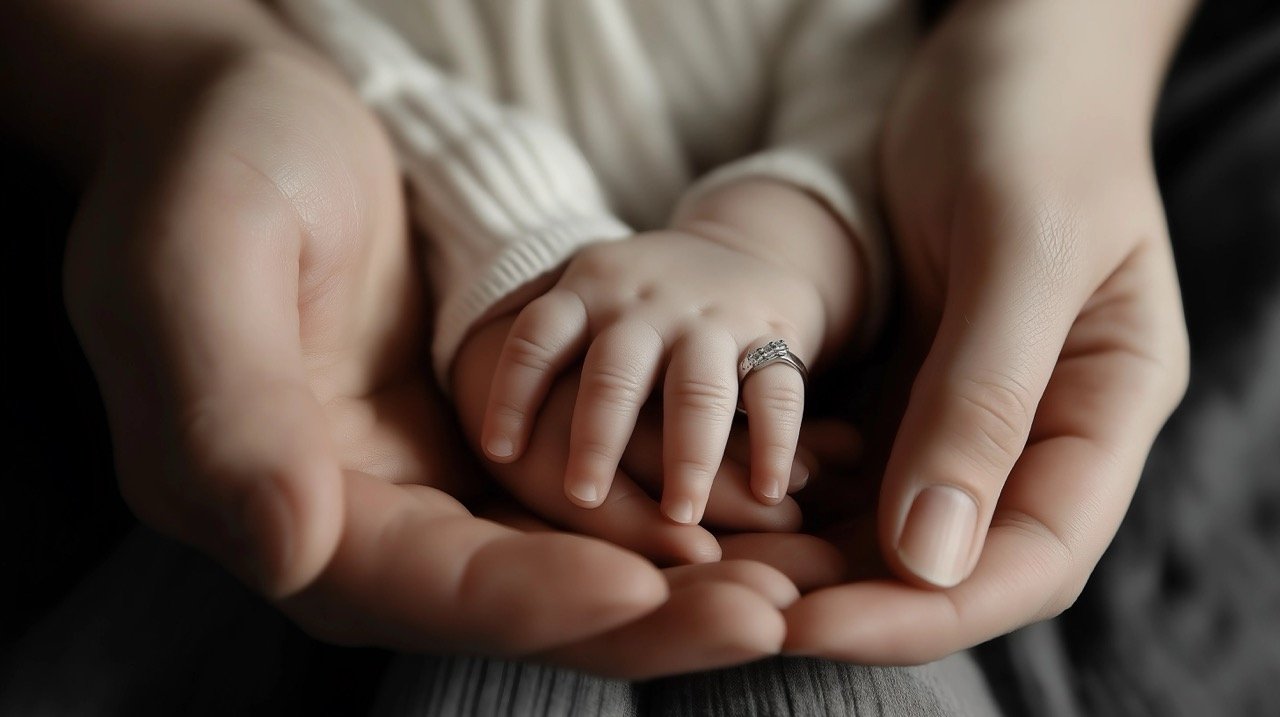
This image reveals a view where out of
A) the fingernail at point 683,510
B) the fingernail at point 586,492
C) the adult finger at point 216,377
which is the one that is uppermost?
the adult finger at point 216,377

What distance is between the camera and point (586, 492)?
19.6 inches

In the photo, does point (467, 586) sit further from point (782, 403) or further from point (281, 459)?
point (782, 403)

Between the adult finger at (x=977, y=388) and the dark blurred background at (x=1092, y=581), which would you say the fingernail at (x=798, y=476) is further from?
the dark blurred background at (x=1092, y=581)

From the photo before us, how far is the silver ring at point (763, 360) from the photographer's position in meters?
0.55

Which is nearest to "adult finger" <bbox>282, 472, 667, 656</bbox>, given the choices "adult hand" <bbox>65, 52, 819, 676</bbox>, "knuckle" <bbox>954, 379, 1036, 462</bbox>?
"adult hand" <bbox>65, 52, 819, 676</bbox>

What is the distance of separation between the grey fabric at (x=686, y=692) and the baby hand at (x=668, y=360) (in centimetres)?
10

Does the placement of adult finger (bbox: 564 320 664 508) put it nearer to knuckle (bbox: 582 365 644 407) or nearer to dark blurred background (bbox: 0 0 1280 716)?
knuckle (bbox: 582 365 644 407)

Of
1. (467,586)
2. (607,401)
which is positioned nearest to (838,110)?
(607,401)

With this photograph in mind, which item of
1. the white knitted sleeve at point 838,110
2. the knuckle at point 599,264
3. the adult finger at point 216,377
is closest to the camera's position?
the adult finger at point 216,377

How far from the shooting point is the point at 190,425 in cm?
39

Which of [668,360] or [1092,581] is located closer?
[668,360]

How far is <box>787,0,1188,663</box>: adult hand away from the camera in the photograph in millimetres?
466

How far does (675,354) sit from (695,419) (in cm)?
5

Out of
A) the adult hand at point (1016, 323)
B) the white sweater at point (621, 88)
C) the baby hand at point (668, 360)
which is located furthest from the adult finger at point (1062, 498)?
the white sweater at point (621, 88)
